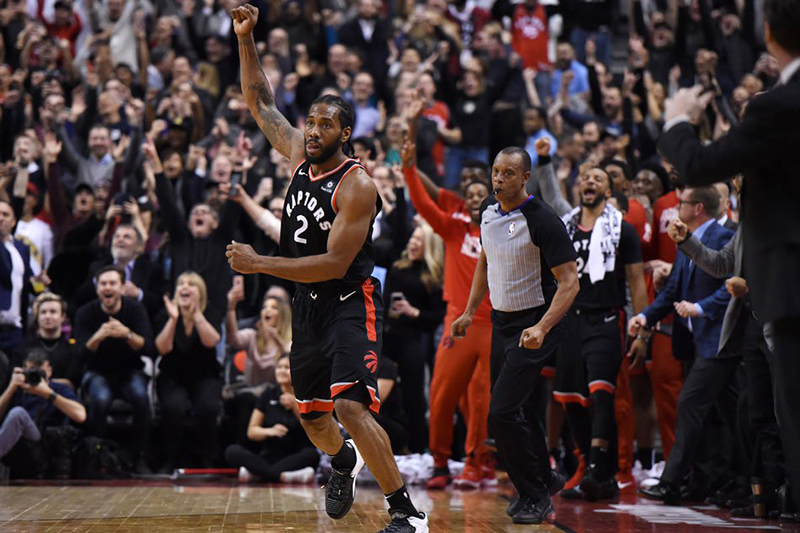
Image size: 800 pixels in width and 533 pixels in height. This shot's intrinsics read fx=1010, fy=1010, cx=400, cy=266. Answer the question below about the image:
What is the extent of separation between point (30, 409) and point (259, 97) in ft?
13.9

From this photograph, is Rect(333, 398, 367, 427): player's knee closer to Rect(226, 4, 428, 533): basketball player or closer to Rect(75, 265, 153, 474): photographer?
Rect(226, 4, 428, 533): basketball player

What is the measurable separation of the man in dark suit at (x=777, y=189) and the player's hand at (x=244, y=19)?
3.24 m

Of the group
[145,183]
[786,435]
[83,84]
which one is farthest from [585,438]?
[83,84]

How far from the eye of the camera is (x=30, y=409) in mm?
9070

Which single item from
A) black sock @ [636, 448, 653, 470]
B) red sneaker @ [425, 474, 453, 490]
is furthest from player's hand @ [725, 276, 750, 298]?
red sneaker @ [425, 474, 453, 490]

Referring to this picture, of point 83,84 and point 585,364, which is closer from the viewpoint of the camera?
point 585,364

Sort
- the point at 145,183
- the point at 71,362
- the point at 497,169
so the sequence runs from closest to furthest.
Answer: the point at 497,169 < the point at 71,362 < the point at 145,183

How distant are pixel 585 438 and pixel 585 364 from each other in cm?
59

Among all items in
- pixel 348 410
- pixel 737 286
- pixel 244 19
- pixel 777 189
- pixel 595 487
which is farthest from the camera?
pixel 595 487

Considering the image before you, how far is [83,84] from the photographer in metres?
14.0

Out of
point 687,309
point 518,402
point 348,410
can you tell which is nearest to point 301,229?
point 348,410

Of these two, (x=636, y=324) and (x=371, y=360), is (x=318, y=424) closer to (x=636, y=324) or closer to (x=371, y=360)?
(x=371, y=360)

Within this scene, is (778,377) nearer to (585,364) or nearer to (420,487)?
(585,364)

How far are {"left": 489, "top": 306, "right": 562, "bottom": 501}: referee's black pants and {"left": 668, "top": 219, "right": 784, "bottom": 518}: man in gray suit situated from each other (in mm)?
1180
